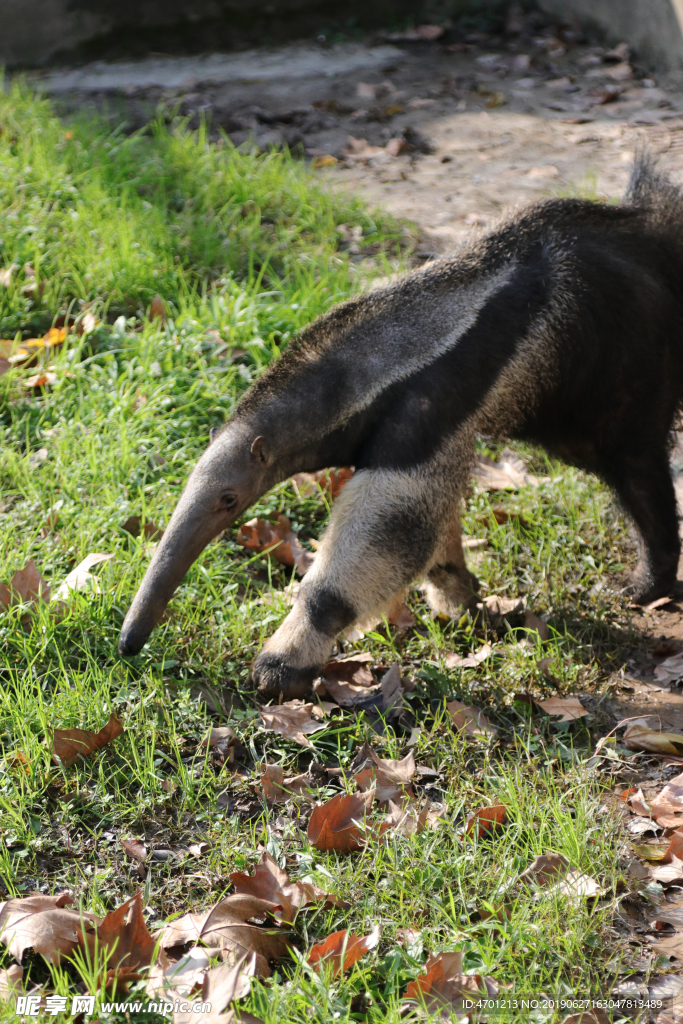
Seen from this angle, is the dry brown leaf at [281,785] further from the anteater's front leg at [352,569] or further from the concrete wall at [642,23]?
the concrete wall at [642,23]

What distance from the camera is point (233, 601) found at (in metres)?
3.79

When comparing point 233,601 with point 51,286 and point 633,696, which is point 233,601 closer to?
point 633,696

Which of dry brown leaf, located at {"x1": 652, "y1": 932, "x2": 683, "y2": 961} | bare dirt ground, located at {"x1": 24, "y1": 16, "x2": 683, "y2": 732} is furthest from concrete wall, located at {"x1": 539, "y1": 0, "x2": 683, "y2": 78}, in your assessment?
dry brown leaf, located at {"x1": 652, "y1": 932, "x2": 683, "y2": 961}

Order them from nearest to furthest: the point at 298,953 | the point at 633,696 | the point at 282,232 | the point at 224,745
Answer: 1. the point at 298,953
2. the point at 224,745
3. the point at 633,696
4. the point at 282,232

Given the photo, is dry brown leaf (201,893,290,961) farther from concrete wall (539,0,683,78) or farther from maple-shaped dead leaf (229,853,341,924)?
concrete wall (539,0,683,78)

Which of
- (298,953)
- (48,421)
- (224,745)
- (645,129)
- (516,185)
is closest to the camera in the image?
(298,953)

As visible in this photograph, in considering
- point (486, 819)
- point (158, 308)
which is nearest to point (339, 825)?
point (486, 819)

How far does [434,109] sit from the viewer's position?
28.0ft

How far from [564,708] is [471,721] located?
0.36 m

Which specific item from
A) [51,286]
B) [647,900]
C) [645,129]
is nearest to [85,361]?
[51,286]

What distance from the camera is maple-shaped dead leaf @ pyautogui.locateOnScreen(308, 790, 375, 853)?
9.18 feet

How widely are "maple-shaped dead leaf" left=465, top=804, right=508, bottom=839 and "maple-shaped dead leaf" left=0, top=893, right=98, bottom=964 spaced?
1085mm

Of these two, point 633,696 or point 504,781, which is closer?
point 504,781

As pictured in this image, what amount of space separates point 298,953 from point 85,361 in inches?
129
